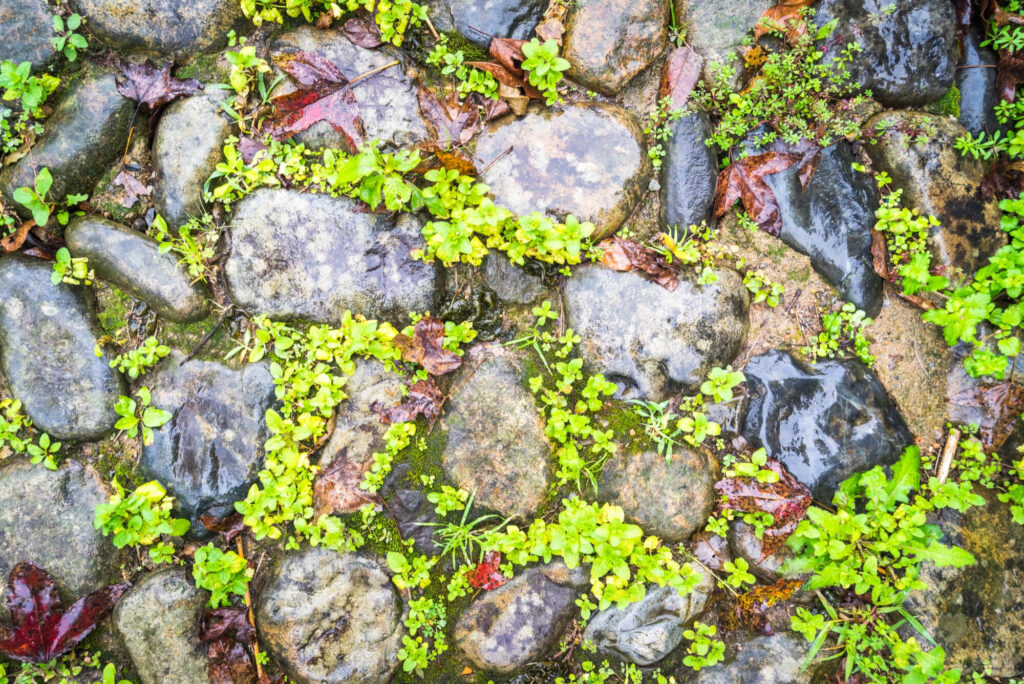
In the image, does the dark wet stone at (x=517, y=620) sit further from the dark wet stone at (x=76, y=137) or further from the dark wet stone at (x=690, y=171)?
the dark wet stone at (x=76, y=137)

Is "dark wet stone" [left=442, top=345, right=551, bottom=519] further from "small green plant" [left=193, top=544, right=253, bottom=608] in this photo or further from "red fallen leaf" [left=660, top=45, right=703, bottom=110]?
"red fallen leaf" [left=660, top=45, right=703, bottom=110]

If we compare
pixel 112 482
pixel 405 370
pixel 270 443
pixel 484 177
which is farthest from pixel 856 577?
pixel 112 482

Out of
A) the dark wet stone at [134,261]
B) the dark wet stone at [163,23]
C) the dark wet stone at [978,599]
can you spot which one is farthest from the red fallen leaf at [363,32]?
the dark wet stone at [978,599]

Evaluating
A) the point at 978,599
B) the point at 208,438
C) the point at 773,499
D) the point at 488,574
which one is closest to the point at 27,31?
the point at 208,438

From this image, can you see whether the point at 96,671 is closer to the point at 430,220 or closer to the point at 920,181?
the point at 430,220

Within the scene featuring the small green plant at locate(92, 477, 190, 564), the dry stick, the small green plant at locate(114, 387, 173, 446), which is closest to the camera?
the small green plant at locate(92, 477, 190, 564)

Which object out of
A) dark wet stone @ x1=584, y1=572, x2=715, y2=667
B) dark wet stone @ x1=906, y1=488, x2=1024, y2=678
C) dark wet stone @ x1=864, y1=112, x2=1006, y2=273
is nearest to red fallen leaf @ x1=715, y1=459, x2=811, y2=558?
dark wet stone @ x1=584, y1=572, x2=715, y2=667
